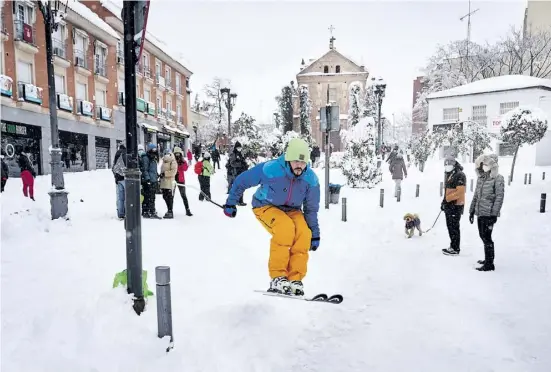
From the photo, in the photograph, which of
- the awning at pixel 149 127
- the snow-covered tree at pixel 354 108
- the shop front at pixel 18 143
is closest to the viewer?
the shop front at pixel 18 143

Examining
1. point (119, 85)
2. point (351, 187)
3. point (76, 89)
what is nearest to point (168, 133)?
point (119, 85)

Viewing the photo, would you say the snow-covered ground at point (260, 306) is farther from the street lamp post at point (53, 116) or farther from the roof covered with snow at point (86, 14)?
the roof covered with snow at point (86, 14)

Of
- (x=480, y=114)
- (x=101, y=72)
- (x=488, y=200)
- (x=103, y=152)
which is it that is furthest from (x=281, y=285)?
(x=480, y=114)

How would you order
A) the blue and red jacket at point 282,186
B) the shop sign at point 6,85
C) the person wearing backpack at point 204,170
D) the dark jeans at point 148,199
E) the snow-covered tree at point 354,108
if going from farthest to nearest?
the snow-covered tree at point 354,108, the shop sign at point 6,85, the person wearing backpack at point 204,170, the dark jeans at point 148,199, the blue and red jacket at point 282,186

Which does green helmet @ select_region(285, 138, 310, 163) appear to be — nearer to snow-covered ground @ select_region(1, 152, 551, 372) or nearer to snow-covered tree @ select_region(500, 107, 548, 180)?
snow-covered ground @ select_region(1, 152, 551, 372)

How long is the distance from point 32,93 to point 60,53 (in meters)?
3.35

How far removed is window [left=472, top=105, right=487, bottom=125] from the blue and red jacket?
29941 millimetres

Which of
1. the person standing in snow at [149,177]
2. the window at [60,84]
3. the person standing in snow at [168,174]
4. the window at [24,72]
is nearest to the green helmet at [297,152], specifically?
the person standing in snow at [149,177]

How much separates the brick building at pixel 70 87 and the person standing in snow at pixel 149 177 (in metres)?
12.8

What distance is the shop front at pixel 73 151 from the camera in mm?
21312

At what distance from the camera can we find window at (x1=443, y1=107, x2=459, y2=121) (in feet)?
101

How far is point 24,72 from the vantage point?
61.2 ft

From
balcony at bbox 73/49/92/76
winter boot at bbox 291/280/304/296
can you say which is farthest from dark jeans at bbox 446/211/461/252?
balcony at bbox 73/49/92/76

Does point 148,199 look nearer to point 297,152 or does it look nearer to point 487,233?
point 297,152
